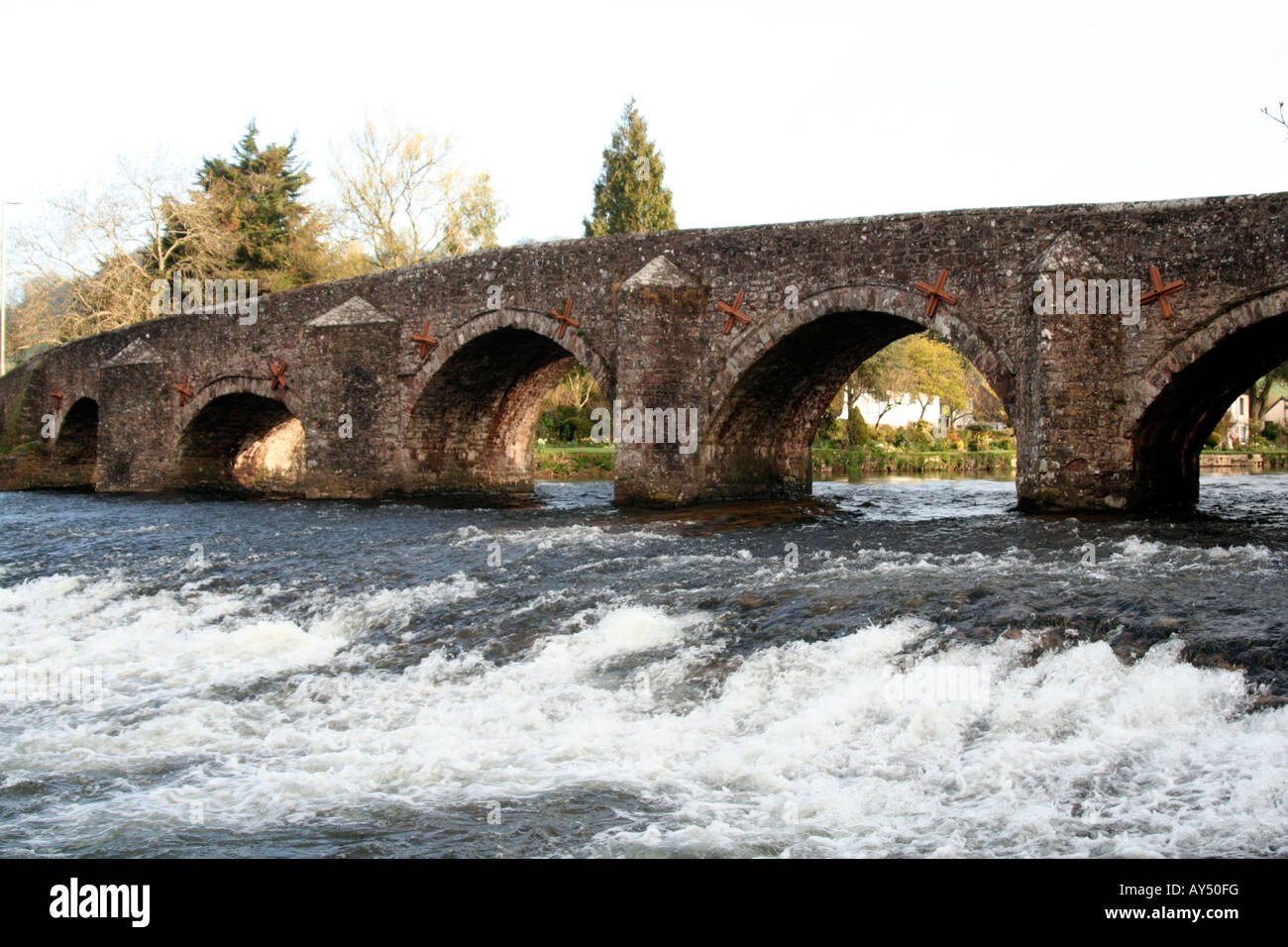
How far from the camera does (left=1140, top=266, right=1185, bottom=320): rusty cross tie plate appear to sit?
12.4m

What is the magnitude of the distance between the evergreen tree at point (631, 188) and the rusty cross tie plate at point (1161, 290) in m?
34.1

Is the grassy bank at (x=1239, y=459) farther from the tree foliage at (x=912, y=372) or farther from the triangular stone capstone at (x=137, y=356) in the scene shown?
the triangular stone capstone at (x=137, y=356)

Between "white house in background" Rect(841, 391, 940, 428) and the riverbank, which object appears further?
"white house in background" Rect(841, 391, 940, 428)

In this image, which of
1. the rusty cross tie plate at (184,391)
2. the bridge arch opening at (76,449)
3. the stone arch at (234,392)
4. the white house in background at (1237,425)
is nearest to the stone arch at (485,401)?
the stone arch at (234,392)

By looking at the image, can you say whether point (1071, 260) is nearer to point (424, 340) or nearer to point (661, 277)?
point (661, 277)

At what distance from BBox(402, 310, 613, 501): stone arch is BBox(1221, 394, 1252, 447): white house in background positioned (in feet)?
95.9

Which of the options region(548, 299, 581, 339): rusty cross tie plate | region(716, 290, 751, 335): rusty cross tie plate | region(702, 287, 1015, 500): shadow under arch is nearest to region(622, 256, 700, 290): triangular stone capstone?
region(716, 290, 751, 335): rusty cross tie plate

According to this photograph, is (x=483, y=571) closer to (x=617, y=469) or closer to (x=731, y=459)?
(x=617, y=469)

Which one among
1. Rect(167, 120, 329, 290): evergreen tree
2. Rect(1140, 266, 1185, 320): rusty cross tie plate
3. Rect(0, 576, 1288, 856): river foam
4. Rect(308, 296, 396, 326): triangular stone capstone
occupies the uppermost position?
Rect(167, 120, 329, 290): evergreen tree

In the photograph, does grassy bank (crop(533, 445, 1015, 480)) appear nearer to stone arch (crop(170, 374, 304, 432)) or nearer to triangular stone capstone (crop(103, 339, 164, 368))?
stone arch (crop(170, 374, 304, 432))

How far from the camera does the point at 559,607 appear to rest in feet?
26.7

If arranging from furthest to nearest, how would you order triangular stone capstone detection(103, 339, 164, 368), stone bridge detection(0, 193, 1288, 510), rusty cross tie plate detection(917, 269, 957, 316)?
triangular stone capstone detection(103, 339, 164, 368)
rusty cross tie plate detection(917, 269, 957, 316)
stone bridge detection(0, 193, 1288, 510)

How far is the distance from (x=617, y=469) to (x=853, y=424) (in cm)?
2314
